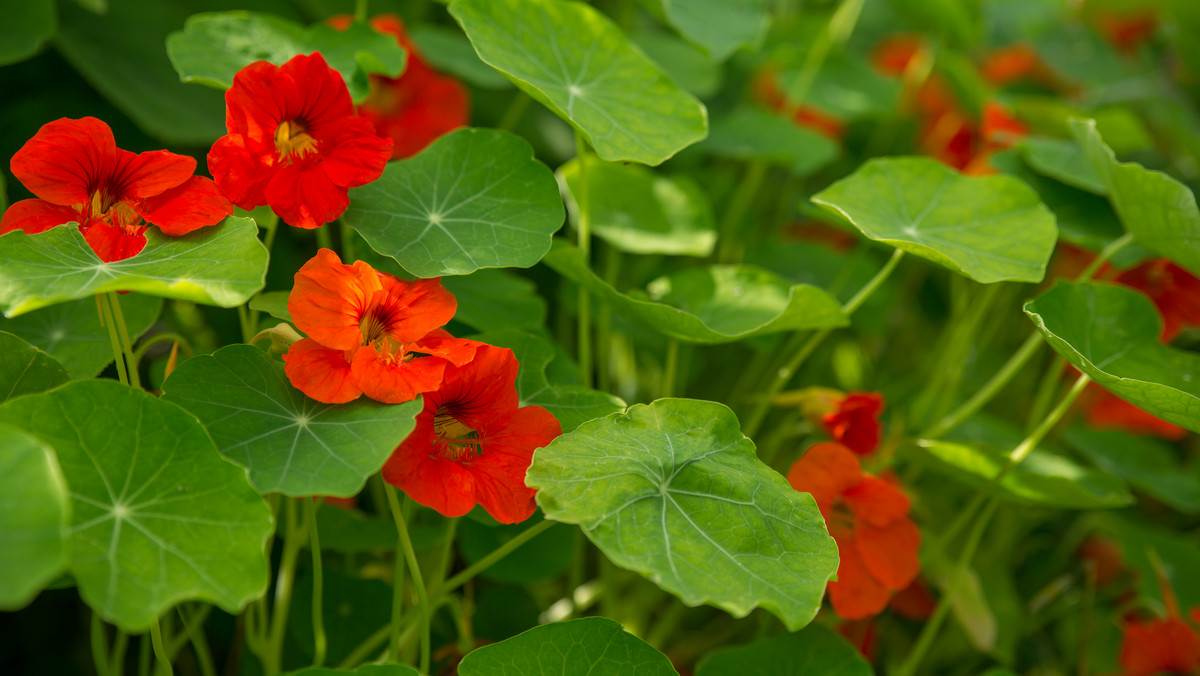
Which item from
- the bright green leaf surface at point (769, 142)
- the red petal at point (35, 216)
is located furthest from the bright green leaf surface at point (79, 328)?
the bright green leaf surface at point (769, 142)

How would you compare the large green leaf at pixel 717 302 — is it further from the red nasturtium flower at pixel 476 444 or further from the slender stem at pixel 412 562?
the slender stem at pixel 412 562

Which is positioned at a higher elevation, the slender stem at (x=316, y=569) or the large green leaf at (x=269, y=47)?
the large green leaf at (x=269, y=47)

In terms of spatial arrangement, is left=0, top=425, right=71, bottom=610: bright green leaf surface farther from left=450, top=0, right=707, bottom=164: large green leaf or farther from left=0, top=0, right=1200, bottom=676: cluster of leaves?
left=450, top=0, right=707, bottom=164: large green leaf

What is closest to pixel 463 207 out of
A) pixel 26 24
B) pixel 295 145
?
pixel 295 145

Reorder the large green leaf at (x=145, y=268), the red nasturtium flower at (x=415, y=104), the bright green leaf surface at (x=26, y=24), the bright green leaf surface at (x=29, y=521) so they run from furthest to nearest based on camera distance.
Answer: the red nasturtium flower at (x=415, y=104)
the bright green leaf surface at (x=26, y=24)
the large green leaf at (x=145, y=268)
the bright green leaf surface at (x=29, y=521)

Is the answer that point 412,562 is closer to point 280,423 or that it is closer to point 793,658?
point 280,423

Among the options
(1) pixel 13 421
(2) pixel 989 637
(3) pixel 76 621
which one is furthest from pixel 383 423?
(3) pixel 76 621

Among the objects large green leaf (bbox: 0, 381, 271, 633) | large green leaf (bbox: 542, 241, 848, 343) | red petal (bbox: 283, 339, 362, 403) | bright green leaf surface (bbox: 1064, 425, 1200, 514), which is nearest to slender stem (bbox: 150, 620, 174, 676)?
large green leaf (bbox: 0, 381, 271, 633)
